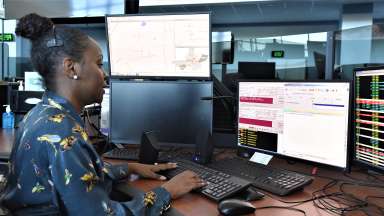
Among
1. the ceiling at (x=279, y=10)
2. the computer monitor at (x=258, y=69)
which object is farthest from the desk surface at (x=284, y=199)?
the ceiling at (x=279, y=10)

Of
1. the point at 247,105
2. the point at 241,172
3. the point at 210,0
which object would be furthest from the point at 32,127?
the point at 210,0

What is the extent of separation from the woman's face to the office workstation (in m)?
0.07

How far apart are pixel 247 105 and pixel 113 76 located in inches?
27.8

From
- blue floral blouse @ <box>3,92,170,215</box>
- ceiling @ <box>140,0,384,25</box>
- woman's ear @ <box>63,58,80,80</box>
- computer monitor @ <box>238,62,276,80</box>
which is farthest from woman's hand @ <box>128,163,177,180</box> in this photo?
ceiling @ <box>140,0,384,25</box>

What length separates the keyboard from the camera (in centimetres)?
116

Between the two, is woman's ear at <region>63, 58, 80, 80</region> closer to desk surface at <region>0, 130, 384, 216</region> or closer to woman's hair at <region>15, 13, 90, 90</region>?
woman's hair at <region>15, 13, 90, 90</region>

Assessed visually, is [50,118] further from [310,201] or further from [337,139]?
[337,139]

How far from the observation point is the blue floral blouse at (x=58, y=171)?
2.78 feet

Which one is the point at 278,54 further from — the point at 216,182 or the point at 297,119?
the point at 216,182

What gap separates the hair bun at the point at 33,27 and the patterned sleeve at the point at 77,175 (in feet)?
1.00

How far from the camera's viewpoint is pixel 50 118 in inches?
36.2

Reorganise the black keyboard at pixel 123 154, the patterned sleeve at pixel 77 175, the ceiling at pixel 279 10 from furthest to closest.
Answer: the ceiling at pixel 279 10, the black keyboard at pixel 123 154, the patterned sleeve at pixel 77 175

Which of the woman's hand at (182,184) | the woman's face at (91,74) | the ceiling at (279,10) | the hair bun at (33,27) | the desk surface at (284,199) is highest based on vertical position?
the ceiling at (279,10)

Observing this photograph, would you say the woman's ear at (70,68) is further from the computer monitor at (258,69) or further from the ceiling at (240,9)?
the ceiling at (240,9)
